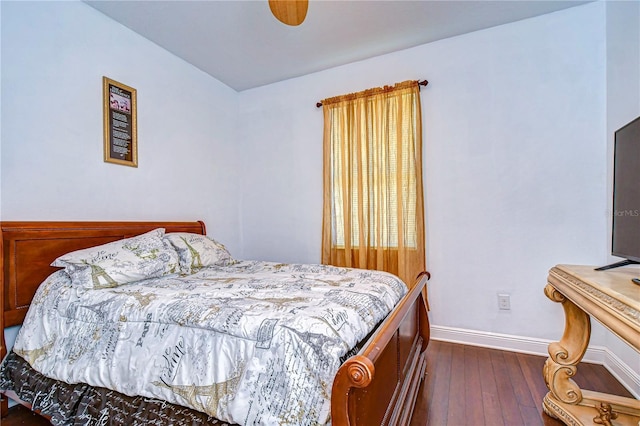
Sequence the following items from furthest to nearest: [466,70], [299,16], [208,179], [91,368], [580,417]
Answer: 1. [208,179]
2. [466,70]
3. [299,16]
4. [580,417]
5. [91,368]

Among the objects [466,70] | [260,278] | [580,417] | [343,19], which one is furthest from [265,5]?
[580,417]

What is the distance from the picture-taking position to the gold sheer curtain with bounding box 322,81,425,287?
2.76 metres

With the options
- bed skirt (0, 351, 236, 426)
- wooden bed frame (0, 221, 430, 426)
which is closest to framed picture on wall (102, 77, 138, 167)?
wooden bed frame (0, 221, 430, 426)

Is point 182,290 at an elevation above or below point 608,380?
above

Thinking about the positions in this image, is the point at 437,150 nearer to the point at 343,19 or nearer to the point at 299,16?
the point at 343,19

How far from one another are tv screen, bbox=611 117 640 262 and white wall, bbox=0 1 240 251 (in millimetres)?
3198

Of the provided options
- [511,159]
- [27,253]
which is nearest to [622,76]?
[511,159]

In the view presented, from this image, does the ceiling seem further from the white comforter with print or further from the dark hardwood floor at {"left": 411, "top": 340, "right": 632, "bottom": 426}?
the dark hardwood floor at {"left": 411, "top": 340, "right": 632, "bottom": 426}

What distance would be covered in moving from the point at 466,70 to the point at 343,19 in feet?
3.83

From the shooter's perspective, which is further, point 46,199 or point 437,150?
point 437,150

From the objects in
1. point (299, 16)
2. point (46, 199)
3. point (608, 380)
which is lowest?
point (608, 380)

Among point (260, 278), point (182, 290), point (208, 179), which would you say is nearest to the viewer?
point (182, 290)

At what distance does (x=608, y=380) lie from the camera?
1.99 m

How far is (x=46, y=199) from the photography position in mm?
1993
